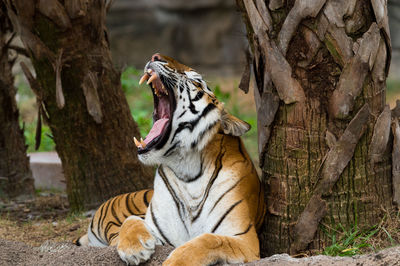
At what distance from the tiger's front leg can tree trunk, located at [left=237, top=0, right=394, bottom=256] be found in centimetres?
25

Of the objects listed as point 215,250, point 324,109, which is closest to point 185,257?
point 215,250

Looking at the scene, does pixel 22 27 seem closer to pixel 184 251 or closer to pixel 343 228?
pixel 184 251

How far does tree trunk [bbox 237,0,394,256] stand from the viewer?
281 centimetres

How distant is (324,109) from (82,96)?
7.26ft

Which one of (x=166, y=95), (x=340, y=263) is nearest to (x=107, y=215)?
(x=166, y=95)

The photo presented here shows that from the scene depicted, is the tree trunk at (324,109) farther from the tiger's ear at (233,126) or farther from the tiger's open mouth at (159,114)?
the tiger's open mouth at (159,114)

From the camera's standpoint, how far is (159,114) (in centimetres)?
320

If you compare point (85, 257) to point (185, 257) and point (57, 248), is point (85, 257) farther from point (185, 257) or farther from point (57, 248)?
point (185, 257)

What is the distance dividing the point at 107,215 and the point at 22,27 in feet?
5.22

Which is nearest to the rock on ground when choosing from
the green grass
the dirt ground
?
the dirt ground

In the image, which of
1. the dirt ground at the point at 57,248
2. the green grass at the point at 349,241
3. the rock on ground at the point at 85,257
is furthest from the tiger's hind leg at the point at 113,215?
the green grass at the point at 349,241

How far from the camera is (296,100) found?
291 cm

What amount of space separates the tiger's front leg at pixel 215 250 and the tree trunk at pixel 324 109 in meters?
0.25

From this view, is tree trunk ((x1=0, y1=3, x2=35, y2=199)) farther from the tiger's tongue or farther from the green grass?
the green grass
